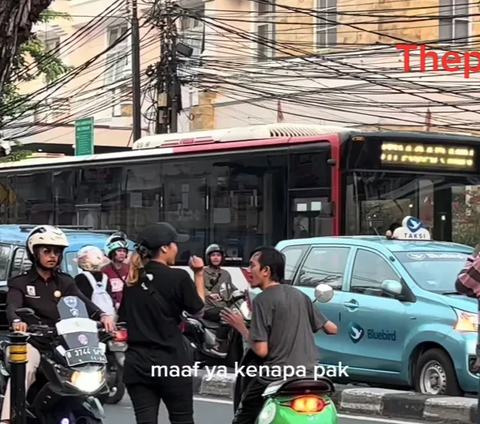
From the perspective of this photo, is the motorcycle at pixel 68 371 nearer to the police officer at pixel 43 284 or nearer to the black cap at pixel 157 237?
the police officer at pixel 43 284

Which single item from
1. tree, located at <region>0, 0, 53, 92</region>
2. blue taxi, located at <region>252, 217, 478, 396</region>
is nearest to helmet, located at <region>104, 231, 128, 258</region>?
blue taxi, located at <region>252, 217, 478, 396</region>

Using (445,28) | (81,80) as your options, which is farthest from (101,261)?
(81,80)

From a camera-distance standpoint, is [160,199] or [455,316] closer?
[455,316]

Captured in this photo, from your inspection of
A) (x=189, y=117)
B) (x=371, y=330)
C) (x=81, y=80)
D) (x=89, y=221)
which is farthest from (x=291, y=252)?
(x=81, y=80)

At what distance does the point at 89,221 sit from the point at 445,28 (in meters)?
11.4

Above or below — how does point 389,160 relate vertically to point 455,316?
above

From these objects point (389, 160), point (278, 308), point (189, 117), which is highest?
point (189, 117)

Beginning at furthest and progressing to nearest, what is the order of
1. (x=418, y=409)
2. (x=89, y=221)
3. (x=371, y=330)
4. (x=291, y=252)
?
1. (x=89, y=221)
2. (x=291, y=252)
3. (x=371, y=330)
4. (x=418, y=409)

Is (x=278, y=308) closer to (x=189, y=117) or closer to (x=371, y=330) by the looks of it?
(x=371, y=330)

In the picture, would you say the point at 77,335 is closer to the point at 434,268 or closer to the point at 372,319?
the point at 372,319

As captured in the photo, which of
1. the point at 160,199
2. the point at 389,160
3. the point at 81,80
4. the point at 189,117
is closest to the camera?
the point at 389,160

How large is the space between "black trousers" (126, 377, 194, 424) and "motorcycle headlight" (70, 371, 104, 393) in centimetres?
30

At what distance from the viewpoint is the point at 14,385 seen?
609 cm

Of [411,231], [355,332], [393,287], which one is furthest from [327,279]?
[411,231]
